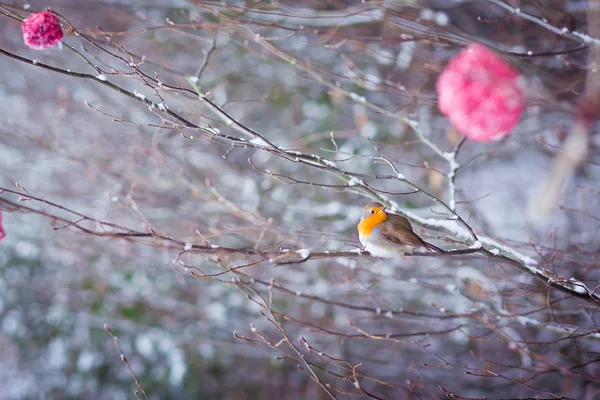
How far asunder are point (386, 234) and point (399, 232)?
0.06 m

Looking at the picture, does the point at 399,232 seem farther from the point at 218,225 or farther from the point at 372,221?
the point at 218,225

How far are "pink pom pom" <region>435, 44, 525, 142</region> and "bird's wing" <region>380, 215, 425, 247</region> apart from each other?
1.78 ft

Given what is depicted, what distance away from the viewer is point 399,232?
1986mm

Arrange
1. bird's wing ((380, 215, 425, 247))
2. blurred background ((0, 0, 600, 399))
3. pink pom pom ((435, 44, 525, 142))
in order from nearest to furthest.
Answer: pink pom pom ((435, 44, 525, 142)), bird's wing ((380, 215, 425, 247)), blurred background ((0, 0, 600, 399))

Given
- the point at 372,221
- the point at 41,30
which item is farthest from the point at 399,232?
the point at 41,30

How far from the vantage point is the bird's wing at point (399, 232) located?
1.97m

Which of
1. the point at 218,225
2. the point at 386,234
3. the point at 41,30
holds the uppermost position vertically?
the point at 41,30

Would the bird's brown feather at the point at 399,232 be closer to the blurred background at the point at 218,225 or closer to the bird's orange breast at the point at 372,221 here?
the bird's orange breast at the point at 372,221

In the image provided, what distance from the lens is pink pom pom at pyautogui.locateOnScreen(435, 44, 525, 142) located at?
1.49 meters

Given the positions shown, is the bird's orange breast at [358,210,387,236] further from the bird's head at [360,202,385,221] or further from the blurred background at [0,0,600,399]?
the blurred background at [0,0,600,399]

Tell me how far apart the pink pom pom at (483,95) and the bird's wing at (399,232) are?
543mm

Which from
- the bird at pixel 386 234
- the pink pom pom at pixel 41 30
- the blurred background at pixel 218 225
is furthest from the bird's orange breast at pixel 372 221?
the blurred background at pixel 218 225

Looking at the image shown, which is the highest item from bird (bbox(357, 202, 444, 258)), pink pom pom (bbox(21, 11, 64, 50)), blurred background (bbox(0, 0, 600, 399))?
pink pom pom (bbox(21, 11, 64, 50))

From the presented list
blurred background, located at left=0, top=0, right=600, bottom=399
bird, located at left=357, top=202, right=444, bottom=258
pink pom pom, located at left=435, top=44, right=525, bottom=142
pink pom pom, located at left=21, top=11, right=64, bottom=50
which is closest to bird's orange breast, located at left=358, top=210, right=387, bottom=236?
bird, located at left=357, top=202, right=444, bottom=258
